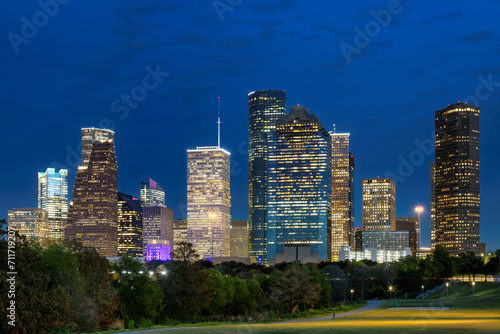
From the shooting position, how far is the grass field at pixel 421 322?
2133 inches

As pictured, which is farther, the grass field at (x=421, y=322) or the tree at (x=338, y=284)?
the tree at (x=338, y=284)

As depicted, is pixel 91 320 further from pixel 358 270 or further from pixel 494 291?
pixel 358 270

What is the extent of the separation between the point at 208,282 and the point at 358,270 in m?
77.9

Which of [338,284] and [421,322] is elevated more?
[421,322]

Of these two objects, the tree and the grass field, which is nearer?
the grass field

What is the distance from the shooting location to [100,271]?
71.4 meters

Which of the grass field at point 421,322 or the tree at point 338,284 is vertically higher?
the grass field at point 421,322

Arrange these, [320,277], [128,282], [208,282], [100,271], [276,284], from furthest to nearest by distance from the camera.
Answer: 1. [320,277]
2. [276,284]
3. [208,282]
4. [128,282]
5. [100,271]

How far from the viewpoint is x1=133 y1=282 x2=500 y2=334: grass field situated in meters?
54.2

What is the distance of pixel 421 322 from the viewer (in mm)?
62969

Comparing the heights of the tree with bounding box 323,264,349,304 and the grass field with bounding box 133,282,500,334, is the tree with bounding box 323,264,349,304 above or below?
below

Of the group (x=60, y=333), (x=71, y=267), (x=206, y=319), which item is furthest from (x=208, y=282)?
(x=60, y=333)

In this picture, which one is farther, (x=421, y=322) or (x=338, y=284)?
(x=338, y=284)

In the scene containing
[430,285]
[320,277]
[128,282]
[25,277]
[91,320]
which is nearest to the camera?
[25,277]
